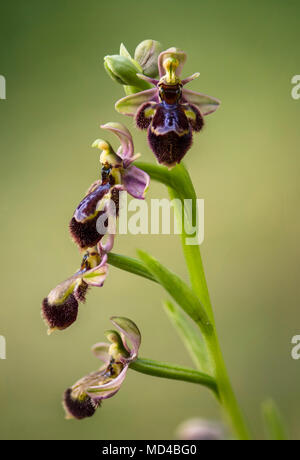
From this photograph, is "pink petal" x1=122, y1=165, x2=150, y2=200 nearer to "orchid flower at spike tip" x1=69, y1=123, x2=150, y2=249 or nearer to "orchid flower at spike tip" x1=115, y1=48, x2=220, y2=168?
"orchid flower at spike tip" x1=69, y1=123, x2=150, y2=249

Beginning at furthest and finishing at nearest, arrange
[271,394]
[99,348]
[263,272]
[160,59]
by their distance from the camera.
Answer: [263,272] → [271,394] → [99,348] → [160,59]

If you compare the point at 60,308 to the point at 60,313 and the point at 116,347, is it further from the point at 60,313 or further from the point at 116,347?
the point at 116,347

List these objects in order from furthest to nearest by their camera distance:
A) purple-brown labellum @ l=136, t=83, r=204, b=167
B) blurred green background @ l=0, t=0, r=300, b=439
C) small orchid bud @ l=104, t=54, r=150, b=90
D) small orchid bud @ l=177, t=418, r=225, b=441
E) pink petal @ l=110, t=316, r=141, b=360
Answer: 1. blurred green background @ l=0, t=0, r=300, b=439
2. small orchid bud @ l=177, t=418, r=225, b=441
3. pink petal @ l=110, t=316, r=141, b=360
4. small orchid bud @ l=104, t=54, r=150, b=90
5. purple-brown labellum @ l=136, t=83, r=204, b=167

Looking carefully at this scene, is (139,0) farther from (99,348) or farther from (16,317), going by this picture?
(99,348)

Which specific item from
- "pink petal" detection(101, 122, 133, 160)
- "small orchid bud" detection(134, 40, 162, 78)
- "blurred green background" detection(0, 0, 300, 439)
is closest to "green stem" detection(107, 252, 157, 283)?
"pink petal" detection(101, 122, 133, 160)

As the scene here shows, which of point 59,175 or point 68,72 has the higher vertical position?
point 68,72

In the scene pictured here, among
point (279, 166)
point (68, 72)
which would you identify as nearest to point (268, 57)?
point (279, 166)
